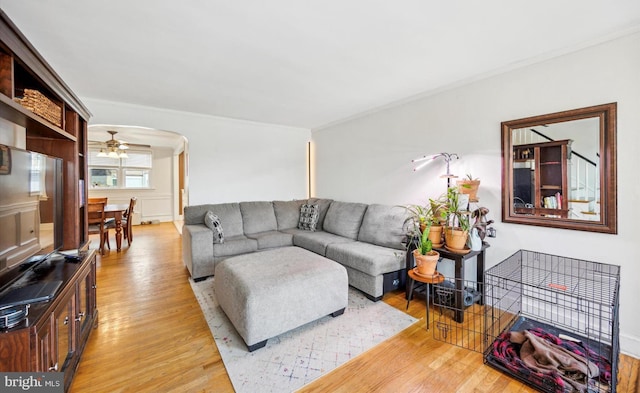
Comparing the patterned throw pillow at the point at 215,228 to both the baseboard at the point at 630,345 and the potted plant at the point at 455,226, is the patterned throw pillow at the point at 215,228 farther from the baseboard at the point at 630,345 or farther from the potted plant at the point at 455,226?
the baseboard at the point at 630,345

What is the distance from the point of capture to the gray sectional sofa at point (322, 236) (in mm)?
2814

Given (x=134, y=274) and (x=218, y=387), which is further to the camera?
(x=134, y=274)

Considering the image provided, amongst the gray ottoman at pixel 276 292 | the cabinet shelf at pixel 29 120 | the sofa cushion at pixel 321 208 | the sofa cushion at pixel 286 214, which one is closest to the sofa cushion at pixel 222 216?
the sofa cushion at pixel 286 214

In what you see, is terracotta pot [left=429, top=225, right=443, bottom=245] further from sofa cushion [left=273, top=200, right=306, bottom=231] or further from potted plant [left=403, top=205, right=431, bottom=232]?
sofa cushion [left=273, top=200, right=306, bottom=231]

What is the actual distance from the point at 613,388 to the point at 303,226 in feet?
11.4

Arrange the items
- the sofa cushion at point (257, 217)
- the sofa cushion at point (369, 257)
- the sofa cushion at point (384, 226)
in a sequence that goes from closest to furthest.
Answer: the sofa cushion at point (369, 257)
the sofa cushion at point (384, 226)
the sofa cushion at point (257, 217)

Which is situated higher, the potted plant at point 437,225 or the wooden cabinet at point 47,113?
the wooden cabinet at point 47,113

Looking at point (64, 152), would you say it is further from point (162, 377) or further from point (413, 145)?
point (413, 145)

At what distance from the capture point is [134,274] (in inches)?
139

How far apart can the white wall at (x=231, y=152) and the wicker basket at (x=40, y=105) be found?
1.86 meters

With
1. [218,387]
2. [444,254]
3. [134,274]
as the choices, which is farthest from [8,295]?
[444,254]

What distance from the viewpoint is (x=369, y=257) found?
2.74 meters

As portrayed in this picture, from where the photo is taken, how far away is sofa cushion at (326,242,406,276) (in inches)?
106

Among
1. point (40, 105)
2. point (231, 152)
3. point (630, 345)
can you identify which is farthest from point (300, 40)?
point (630, 345)
